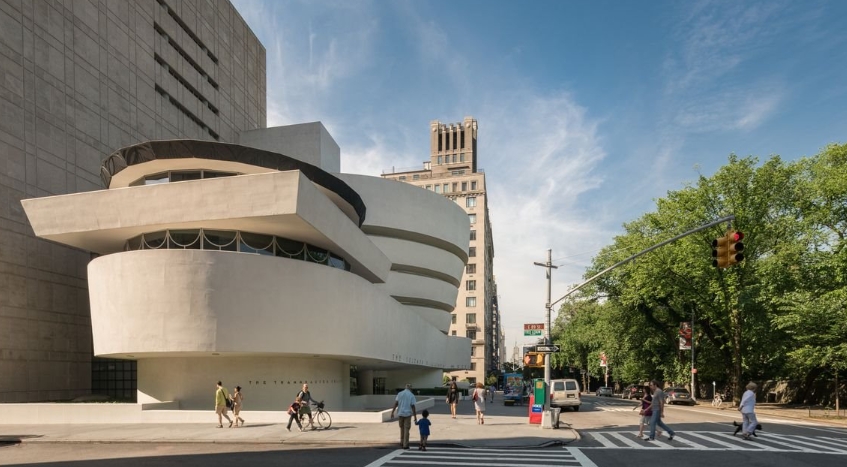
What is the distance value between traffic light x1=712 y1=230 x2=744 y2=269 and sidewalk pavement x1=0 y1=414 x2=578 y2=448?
→ 7174 millimetres

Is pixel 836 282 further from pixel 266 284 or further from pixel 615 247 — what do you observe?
pixel 266 284

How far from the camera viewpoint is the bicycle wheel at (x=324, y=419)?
21.7 meters

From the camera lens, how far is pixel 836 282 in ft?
117

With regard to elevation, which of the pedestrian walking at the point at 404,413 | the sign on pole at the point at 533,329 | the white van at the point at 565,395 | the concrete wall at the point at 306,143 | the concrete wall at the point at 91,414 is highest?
the concrete wall at the point at 306,143

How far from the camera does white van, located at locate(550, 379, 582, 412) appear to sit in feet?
114

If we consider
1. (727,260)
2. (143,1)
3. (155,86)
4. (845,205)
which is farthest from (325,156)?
(727,260)

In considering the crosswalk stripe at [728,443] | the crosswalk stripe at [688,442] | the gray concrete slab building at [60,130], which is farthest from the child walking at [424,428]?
the gray concrete slab building at [60,130]

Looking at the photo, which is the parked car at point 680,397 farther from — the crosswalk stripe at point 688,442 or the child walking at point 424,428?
the child walking at point 424,428

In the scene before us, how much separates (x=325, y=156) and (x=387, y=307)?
1955cm

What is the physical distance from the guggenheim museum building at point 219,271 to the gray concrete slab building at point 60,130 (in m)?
4.66

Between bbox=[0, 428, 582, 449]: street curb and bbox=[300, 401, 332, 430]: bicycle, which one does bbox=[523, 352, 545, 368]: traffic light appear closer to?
bbox=[0, 428, 582, 449]: street curb

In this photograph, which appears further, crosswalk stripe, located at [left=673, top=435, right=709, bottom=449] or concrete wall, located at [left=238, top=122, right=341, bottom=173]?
concrete wall, located at [left=238, top=122, right=341, bottom=173]

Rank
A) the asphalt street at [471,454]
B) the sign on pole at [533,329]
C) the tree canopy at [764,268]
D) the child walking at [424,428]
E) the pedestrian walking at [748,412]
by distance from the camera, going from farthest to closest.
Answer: the tree canopy at [764,268], the sign on pole at [533,329], the pedestrian walking at [748,412], the child walking at [424,428], the asphalt street at [471,454]

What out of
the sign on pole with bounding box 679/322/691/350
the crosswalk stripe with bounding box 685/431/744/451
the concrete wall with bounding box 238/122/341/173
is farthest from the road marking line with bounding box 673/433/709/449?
the concrete wall with bounding box 238/122/341/173
